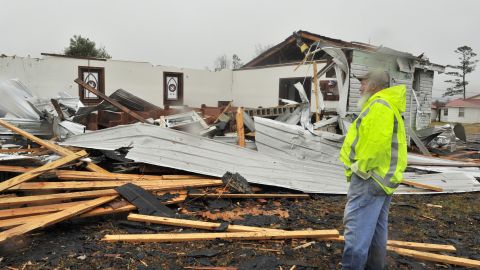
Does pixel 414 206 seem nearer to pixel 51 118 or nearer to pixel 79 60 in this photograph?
pixel 51 118

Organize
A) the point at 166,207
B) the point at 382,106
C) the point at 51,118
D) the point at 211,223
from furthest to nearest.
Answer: the point at 51,118 → the point at 166,207 → the point at 211,223 → the point at 382,106

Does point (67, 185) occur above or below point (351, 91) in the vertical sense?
below

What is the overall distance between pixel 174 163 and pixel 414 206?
3885 millimetres

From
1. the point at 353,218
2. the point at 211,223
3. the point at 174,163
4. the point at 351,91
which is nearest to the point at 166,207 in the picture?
the point at 211,223

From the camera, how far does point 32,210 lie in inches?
165

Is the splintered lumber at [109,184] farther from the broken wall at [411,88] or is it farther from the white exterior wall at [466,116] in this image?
the white exterior wall at [466,116]

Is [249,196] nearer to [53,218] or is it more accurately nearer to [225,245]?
[225,245]

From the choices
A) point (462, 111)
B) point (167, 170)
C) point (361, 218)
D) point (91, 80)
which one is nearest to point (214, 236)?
point (361, 218)

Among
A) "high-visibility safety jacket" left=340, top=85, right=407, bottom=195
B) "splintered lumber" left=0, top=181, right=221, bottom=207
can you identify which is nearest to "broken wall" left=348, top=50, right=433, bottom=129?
"splintered lumber" left=0, top=181, right=221, bottom=207

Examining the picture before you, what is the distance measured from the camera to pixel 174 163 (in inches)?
231

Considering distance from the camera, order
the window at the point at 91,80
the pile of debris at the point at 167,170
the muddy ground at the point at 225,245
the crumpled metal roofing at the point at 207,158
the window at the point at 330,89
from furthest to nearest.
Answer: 1. the window at the point at 91,80
2. the window at the point at 330,89
3. the crumpled metal roofing at the point at 207,158
4. the pile of debris at the point at 167,170
5. the muddy ground at the point at 225,245

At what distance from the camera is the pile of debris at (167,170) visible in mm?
4125

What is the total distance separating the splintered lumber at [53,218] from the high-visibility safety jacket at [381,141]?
10.0ft

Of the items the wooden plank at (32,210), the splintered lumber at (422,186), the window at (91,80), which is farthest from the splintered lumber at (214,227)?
the window at (91,80)
